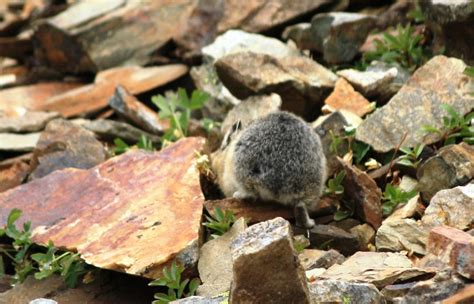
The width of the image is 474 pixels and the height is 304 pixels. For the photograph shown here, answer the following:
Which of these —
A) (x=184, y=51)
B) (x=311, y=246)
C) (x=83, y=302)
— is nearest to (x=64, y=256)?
(x=83, y=302)

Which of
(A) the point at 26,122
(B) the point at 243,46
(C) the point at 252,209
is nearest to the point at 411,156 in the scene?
(C) the point at 252,209

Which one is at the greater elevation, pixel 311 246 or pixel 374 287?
pixel 374 287

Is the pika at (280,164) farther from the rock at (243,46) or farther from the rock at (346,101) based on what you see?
the rock at (243,46)

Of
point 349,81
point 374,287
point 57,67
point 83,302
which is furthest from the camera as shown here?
point 57,67

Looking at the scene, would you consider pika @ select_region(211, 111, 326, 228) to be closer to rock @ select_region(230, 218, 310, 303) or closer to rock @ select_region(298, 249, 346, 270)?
rock @ select_region(298, 249, 346, 270)

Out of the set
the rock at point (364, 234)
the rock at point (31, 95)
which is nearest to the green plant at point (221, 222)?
the rock at point (364, 234)

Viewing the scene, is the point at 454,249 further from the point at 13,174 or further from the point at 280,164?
the point at 13,174

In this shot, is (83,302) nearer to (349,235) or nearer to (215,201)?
(215,201)
